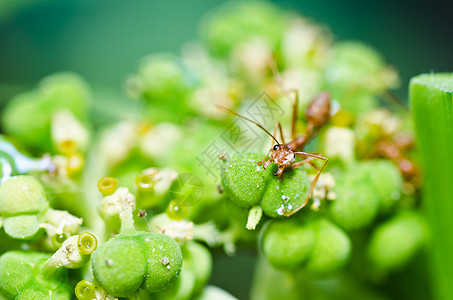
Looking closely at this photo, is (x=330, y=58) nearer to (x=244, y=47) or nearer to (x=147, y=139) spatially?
(x=244, y=47)

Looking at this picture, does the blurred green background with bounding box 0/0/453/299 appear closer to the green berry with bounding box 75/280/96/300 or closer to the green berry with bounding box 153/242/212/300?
the green berry with bounding box 153/242/212/300

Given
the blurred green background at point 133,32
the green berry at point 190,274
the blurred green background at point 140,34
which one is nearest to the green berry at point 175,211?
the green berry at point 190,274

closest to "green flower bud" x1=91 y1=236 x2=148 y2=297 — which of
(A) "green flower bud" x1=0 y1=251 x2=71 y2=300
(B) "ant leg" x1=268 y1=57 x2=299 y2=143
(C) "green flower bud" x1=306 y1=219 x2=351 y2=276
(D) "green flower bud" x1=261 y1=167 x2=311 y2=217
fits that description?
(A) "green flower bud" x1=0 y1=251 x2=71 y2=300

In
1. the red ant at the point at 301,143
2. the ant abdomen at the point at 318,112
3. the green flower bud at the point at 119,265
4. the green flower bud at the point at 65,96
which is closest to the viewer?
the green flower bud at the point at 119,265

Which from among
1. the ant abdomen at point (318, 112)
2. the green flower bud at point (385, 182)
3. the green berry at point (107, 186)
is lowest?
the green berry at point (107, 186)

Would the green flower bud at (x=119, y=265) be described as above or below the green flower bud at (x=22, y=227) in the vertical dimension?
above

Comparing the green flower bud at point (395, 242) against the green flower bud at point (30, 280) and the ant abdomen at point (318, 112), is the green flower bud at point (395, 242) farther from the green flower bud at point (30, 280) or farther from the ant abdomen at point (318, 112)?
the green flower bud at point (30, 280)

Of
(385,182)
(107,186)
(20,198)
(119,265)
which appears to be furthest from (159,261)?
(385,182)
